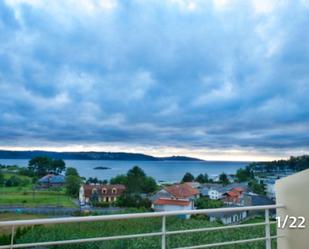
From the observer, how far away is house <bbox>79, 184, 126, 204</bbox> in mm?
5281

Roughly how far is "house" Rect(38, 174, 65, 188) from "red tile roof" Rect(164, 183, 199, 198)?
6.39ft

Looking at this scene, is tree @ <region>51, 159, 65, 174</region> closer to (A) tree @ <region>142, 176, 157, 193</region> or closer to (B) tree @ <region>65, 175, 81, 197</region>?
(B) tree @ <region>65, 175, 81, 197</region>

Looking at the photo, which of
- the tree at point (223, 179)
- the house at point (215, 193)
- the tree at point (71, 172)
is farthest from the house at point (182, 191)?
the tree at point (71, 172)

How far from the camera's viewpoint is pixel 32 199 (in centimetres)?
484

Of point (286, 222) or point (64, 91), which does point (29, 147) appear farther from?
point (286, 222)

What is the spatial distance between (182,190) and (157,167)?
120cm

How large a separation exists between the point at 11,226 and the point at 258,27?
567 centimetres

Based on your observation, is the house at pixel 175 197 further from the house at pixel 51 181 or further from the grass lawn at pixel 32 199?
the house at pixel 51 181

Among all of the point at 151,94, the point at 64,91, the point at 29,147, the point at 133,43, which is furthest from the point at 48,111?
the point at 133,43

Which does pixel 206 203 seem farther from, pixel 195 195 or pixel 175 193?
pixel 175 193

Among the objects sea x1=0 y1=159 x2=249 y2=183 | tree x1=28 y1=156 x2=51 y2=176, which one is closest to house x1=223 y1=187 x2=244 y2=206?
sea x1=0 y1=159 x2=249 y2=183

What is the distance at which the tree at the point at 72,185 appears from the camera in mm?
5434

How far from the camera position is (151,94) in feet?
29.8

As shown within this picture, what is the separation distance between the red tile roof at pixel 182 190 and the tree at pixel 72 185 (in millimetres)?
1628
